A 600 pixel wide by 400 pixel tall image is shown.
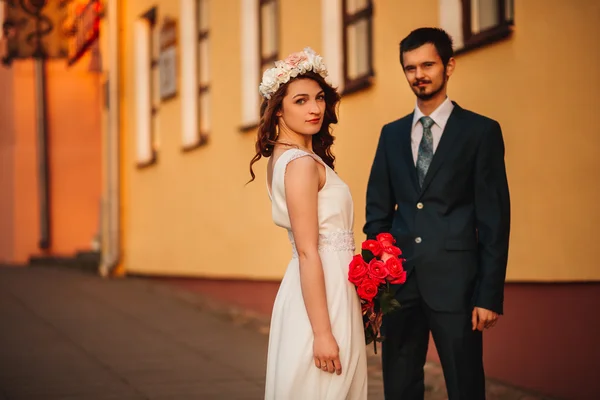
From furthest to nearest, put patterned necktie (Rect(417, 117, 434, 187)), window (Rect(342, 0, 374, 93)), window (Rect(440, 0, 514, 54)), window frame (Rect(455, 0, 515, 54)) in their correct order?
window (Rect(342, 0, 374, 93)) → window (Rect(440, 0, 514, 54)) → window frame (Rect(455, 0, 515, 54)) → patterned necktie (Rect(417, 117, 434, 187))

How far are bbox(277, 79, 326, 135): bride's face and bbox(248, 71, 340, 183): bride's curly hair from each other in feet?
0.08

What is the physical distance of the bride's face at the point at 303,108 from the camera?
13.1 feet

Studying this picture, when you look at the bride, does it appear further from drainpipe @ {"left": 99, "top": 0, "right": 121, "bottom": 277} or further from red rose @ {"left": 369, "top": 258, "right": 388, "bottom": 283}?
drainpipe @ {"left": 99, "top": 0, "right": 121, "bottom": 277}

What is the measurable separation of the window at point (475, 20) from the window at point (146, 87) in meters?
8.94

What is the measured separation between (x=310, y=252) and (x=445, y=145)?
0.97 m

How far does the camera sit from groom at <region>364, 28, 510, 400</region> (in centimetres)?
431

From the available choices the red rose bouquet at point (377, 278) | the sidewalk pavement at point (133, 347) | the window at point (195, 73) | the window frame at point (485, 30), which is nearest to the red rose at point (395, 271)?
the red rose bouquet at point (377, 278)

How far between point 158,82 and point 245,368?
27.4 feet

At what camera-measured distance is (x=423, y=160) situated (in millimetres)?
4531

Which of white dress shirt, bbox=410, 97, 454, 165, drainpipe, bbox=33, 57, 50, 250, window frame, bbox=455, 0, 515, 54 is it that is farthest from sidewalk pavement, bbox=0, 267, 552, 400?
drainpipe, bbox=33, 57, 50, 250

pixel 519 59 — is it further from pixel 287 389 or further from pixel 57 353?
pixel 57 353

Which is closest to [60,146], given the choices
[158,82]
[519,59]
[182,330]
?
[158,82]

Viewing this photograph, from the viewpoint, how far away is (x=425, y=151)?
4.54 meters

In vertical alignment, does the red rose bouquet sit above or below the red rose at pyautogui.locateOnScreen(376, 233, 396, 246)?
below
